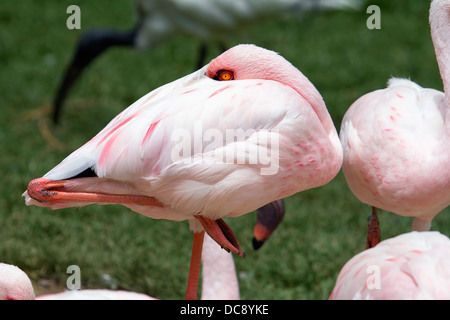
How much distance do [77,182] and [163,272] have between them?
4.71 feet

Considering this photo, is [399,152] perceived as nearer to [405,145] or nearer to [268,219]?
[405,145]

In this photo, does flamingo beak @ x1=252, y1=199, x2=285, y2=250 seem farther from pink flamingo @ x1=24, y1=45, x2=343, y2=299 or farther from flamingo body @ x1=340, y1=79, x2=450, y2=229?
pink flamingo @ x1=24, y1=45, x2=343, y2=299

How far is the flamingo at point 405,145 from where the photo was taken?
264 cm

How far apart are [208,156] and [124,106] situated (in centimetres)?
381

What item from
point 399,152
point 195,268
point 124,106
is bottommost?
point 195,268

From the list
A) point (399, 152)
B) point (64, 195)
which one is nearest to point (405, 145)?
point (399, 152)

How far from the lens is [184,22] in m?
5.73

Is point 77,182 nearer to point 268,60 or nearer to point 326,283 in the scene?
point 268,60

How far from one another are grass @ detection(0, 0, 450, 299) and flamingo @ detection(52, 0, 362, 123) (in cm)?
25

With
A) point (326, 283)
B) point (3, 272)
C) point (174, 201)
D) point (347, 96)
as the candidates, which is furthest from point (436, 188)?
point (347, 96)

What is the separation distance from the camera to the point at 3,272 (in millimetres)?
2537

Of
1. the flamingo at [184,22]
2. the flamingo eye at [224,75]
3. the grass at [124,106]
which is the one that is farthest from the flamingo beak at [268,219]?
the flamingo at [184,22]

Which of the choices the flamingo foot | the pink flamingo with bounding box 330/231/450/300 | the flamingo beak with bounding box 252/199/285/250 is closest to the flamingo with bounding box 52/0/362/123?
the flamingo beak with bounding box 252/199/285/250

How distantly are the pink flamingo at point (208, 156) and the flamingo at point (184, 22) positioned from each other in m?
3.03
